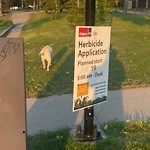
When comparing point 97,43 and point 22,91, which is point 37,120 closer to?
point 97,43

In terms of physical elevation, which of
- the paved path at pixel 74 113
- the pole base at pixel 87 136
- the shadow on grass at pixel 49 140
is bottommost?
the paved path at pixel 74 113

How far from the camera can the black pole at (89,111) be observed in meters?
4.44

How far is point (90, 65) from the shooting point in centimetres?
446

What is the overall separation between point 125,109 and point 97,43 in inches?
82.8

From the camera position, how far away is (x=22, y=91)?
3.48m

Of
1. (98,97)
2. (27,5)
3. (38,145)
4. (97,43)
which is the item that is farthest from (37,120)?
(27,5)

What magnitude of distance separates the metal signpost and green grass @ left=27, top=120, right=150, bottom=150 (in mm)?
206

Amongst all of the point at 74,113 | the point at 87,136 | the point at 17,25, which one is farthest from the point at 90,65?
the point at 17,25

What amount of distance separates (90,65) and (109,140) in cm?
106

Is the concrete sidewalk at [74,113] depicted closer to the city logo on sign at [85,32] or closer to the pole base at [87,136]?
the pole base at [87,136]

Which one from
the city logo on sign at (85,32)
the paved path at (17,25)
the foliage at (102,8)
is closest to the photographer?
the city logo on sign at (85,32)

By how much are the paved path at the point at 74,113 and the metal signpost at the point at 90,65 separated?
90cm

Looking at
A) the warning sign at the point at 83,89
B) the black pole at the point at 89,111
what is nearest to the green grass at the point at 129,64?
the black pole at the point at 89,111

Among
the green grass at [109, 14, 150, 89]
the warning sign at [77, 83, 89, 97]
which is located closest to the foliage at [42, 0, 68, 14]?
the green grass at [109, 14, 150, 89]
